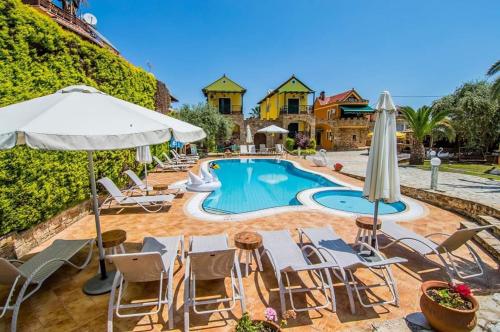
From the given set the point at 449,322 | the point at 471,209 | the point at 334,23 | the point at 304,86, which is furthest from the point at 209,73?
the point at 449,322

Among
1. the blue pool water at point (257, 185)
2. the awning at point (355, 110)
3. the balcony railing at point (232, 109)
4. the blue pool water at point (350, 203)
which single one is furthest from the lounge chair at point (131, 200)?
the awning at point (355, 110)

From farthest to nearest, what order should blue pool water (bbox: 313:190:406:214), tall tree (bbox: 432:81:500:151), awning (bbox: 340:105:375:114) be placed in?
awning (bbox: 340:105:375:114)
tall tree (bbox: 432:81:500:151)
blue pool water (bbox: 313:190:406:214)

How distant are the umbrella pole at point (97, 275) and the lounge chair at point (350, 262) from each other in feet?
10.9

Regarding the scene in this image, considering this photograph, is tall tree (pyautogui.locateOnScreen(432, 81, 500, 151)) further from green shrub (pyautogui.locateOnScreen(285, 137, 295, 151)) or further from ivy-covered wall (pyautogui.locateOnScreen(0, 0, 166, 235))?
ivy-covered wall (pyautogui.locateOnScreen(0, 0, 166, 235))

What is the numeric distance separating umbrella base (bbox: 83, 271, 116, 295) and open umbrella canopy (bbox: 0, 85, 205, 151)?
2.51 m

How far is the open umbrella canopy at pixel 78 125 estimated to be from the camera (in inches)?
89.9

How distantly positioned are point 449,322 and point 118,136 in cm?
410

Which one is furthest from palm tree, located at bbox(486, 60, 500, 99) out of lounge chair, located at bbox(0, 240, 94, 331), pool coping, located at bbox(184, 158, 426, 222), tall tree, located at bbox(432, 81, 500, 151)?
lounge chair, located at bbox(0, 240, 94, 331)

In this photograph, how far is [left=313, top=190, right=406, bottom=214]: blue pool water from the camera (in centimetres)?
825

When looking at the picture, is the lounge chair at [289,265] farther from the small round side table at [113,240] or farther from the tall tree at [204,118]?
the tall tree at [204,118]

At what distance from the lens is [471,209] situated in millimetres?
6953

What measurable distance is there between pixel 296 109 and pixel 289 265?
104ft

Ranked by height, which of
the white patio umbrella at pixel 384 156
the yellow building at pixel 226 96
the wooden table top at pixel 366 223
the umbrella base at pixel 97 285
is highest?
the yellow building at pixel 226 96

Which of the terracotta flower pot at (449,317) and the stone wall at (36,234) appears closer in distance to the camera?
the terracotta flower pot at (449,317)
